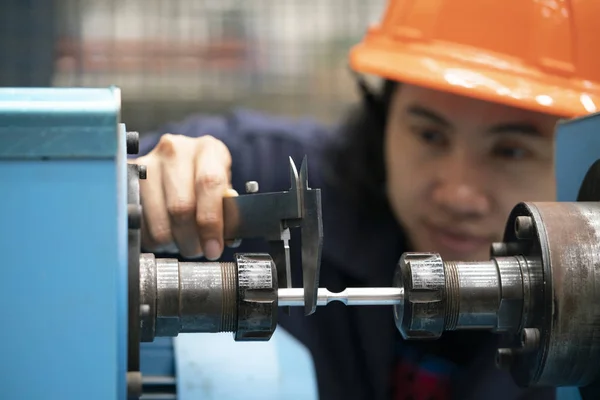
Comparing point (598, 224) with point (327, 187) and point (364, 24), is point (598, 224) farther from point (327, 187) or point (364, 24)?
point (364, 24)

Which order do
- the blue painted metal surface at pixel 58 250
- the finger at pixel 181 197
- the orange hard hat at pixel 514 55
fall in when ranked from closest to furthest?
the blue painted metal surface at pixel 58 250 < the finger at pixel 181 197 < the orange hard hat at pixel 514 55

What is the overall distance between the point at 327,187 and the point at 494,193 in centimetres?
31

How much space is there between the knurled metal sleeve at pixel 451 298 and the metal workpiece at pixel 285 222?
87 millimetres

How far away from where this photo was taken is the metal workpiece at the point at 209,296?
0.52 metres

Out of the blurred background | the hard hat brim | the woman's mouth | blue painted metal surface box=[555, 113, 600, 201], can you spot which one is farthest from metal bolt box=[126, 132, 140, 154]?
the blurred background

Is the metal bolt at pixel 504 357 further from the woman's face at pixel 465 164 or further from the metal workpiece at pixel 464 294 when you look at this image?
the woman's face at pixel 465 164

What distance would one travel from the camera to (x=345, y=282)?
1302 mm

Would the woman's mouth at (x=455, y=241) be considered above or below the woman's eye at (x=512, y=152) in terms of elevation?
below

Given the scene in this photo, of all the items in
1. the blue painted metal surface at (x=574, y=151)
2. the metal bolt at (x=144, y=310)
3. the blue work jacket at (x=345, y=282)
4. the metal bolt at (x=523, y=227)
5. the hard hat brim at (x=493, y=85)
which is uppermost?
the hard hat brim at (x=493, y=85)

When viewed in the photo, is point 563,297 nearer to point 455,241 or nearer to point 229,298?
point 229,298

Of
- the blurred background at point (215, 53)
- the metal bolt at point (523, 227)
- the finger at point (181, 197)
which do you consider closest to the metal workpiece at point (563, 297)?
the metal bolt at point (523, 227)

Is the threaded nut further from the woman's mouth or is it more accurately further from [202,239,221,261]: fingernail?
the woman's mouth

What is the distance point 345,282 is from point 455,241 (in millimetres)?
217

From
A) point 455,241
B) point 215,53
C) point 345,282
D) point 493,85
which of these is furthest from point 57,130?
point 215,53
